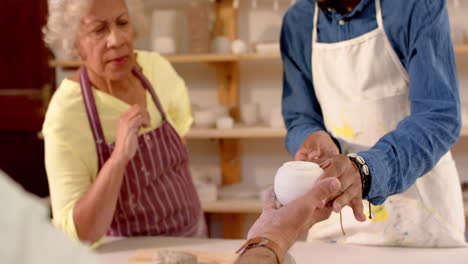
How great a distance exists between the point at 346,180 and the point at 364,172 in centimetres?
5

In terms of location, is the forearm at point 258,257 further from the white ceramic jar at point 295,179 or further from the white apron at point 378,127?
the white apron at point 378,127

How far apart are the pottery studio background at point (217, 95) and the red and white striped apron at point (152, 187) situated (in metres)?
1.02

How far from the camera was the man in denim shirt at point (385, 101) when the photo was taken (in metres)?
1.07

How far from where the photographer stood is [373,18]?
1.23 m

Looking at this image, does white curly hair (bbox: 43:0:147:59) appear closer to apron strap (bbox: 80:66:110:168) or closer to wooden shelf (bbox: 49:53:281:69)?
apron strap (bbox: 80:66:110:168)

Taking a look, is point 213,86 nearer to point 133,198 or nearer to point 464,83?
point 464,83

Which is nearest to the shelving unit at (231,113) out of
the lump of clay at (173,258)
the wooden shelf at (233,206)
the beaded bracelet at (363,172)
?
the wooden shelf at (233,206)

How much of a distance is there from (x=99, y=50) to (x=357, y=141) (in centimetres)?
68

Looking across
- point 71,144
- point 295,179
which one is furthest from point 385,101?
point 71,144

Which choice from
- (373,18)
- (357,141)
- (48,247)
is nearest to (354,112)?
(357,141)

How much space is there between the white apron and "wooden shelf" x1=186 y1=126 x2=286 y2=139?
1153 millimetres

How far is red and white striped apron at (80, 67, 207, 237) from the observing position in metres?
1.40

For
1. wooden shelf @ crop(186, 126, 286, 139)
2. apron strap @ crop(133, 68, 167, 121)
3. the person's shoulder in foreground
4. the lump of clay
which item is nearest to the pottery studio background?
wooden shelf @ crop(186, 126, 286, 139)

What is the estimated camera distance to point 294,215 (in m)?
0.78
